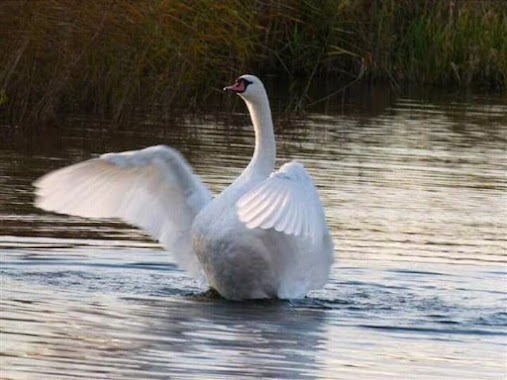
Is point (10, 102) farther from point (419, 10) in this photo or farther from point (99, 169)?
point (419, 10)

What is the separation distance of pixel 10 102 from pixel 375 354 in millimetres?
8562

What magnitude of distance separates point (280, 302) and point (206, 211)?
2.22 feet

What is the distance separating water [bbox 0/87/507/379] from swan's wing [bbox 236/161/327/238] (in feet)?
1.89

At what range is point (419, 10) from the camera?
930 inches

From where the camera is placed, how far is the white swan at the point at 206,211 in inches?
340

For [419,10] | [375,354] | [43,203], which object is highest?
[419,10]

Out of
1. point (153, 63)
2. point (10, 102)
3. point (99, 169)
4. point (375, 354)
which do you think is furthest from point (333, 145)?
point (375, 354)

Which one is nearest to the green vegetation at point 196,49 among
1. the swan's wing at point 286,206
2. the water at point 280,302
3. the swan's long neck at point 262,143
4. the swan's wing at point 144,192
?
the water at point 280,302

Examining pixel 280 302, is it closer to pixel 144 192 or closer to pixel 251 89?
pixel 144 192

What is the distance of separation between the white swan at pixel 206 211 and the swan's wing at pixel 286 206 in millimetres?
74

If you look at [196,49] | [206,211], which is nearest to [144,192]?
[206,211]

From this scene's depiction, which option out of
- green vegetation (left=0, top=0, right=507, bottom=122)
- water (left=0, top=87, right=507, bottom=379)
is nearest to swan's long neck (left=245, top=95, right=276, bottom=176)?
water (left=0, top=87, right=507, bottom=379)

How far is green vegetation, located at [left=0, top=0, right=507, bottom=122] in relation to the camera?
14906mm

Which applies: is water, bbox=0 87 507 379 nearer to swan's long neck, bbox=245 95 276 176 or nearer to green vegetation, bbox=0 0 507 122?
green vegetation, bbox=0 0 507 122
